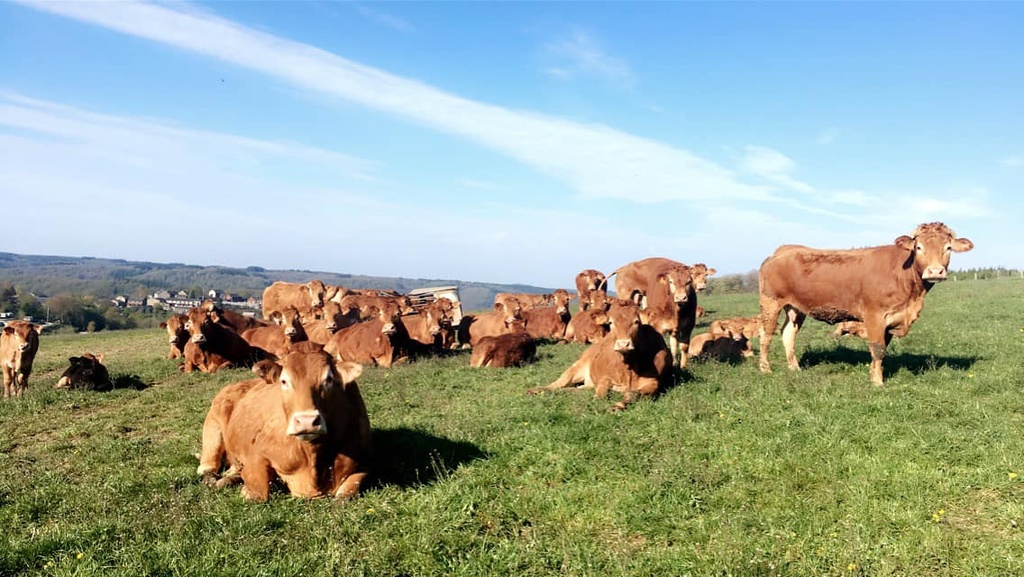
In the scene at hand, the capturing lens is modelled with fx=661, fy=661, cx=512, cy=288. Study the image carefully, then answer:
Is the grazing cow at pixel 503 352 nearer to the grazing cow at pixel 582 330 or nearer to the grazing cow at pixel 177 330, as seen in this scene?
the grazing cow at pixel 582 330

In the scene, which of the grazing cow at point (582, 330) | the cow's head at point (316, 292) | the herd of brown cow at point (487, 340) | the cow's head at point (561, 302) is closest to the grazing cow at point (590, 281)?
the herd of brown cow at point (487, 340)

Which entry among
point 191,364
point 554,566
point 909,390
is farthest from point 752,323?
point 191,364

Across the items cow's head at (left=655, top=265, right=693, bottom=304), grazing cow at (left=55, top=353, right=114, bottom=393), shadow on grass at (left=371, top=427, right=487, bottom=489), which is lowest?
grazing cow at (left=55, top=353, right=114, bottom=393)

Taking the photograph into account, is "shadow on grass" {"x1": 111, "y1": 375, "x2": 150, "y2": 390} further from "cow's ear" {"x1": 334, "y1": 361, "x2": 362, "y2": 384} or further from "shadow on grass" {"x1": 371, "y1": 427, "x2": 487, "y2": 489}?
"cow's ear" {"x1": 334, "y1": 361, "x2": 362, "y2": 384}

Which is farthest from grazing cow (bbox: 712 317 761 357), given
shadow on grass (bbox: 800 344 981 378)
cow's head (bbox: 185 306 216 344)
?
cow's head (bbox: 185 306 216 344)

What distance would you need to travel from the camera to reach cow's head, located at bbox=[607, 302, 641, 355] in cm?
985

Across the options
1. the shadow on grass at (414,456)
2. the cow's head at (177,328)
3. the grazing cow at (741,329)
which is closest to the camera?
the shadow on grass at (414,456)

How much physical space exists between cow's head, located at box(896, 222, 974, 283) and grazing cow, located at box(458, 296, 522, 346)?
11.1m

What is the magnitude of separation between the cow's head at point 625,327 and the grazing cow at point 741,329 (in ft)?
19.6

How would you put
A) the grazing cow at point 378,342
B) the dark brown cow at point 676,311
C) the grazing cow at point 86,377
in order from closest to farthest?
the dark brown cow at point 676,311
the grazing cow at point 86,377
the grazing cow at point 378,342

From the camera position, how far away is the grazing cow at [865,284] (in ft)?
34.9

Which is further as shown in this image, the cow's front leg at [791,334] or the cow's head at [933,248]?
the cow's front leg at [791,334]

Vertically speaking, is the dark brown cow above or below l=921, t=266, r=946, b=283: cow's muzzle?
below

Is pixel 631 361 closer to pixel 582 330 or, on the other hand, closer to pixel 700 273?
pixel 700 273
